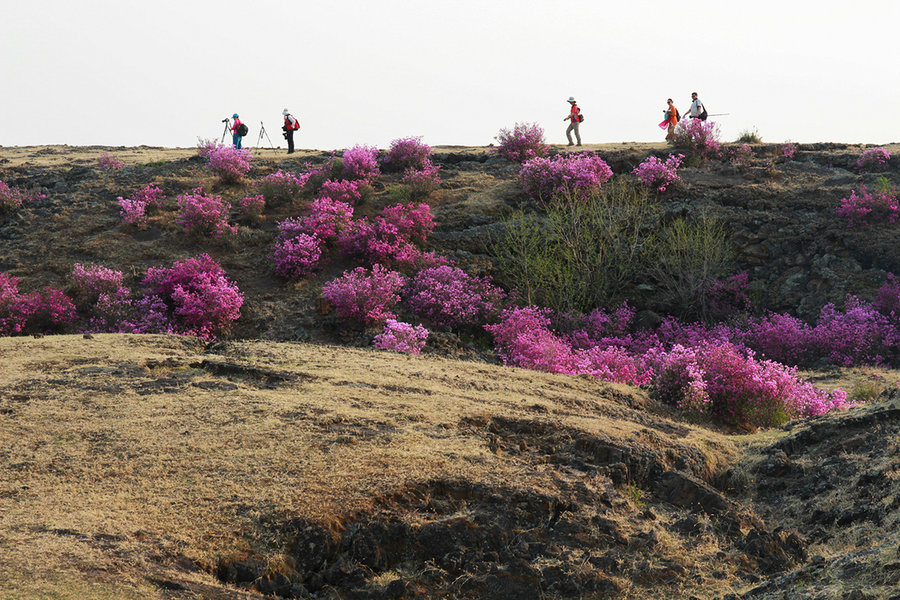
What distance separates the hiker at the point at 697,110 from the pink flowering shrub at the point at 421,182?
922cm

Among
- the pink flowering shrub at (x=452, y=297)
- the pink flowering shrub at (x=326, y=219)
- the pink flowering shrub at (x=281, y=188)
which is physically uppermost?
the pink flowering shrub at (x=281, y=188)

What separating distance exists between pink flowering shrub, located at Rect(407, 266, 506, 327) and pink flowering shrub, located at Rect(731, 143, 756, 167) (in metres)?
10.1

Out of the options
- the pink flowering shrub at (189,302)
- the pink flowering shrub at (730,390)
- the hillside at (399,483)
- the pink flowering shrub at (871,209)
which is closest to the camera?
the hillside at (399,483)

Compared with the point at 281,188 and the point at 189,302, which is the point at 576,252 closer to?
the point at 281,188

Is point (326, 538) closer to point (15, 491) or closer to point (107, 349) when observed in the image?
point (15, 491)

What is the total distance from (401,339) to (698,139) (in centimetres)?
1400

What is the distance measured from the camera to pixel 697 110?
24594 millimetres

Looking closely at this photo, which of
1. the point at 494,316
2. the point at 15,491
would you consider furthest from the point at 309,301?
the point at 15,491

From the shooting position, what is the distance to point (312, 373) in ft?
29.6

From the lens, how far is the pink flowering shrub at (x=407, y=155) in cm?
2227

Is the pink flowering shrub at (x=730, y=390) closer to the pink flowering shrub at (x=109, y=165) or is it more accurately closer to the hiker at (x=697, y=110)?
the hiker at (x=697, y=110)

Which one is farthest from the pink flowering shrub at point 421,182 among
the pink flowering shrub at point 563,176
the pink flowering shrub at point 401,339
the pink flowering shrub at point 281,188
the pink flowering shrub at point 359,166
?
the pink flowering shrub at point 401,339

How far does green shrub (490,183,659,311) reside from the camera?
53.1 ft

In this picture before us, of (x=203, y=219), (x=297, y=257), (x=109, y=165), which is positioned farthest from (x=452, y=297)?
(x=109, y=165)
